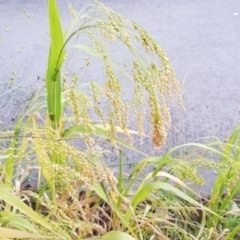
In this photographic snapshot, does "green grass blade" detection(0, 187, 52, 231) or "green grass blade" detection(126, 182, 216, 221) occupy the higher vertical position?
"green grass blade" detection(0, 187, 52, 231)

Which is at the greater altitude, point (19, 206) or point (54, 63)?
point (54, 63)

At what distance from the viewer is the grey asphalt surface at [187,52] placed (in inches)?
70.5

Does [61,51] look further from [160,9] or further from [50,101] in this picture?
[160,9]

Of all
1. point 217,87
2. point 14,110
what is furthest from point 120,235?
point 217,87

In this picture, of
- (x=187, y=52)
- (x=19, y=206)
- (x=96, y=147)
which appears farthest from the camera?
(x=187, y=52)

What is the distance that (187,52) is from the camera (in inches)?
90.5

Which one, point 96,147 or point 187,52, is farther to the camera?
point 187,52

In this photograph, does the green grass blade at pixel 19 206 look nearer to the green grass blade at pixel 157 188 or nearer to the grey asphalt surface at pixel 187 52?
the green grass blade at pixel 157 188

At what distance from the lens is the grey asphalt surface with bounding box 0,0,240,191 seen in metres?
1.79

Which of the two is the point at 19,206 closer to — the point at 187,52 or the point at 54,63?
the point at 54,63

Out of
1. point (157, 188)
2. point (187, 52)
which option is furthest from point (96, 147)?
point (187, 52)

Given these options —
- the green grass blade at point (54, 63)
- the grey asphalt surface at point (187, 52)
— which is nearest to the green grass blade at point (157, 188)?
the green grass blade at point (54, 63)

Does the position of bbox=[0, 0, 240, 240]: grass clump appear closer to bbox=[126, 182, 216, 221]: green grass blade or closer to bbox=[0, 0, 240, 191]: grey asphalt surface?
bbox=[126, 182, 216, 221]: green grass blade

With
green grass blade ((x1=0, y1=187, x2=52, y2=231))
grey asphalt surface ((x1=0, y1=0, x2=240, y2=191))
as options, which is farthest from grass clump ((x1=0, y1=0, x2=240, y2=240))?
grey asphalt surface ((x1=0, y1=0, x2=240, y2=191))
